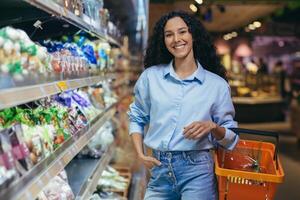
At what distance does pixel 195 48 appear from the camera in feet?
7.81

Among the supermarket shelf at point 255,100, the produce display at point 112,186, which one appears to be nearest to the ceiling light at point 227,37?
the supermarket shelf at point 255,100

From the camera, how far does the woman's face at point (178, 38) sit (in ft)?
7.22

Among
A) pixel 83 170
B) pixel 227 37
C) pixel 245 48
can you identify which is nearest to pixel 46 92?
pixel 83 170

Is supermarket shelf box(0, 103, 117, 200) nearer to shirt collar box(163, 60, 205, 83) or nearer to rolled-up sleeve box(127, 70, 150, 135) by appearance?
rolled-up sleeve box(127, 70, 150, 135)

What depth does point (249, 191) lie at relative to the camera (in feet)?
6.39

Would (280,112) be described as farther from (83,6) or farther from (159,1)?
(83,6)

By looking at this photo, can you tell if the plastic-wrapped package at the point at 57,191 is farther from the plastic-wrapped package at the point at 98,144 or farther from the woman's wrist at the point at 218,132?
the plastic-wrapped package at the point at 98,144

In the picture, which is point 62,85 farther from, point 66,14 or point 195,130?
point 195,130

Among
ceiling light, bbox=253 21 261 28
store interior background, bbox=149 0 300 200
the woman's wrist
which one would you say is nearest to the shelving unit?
the woman's wrist

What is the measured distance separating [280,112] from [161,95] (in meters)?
10.1

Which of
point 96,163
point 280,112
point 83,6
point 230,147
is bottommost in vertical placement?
point 280,112

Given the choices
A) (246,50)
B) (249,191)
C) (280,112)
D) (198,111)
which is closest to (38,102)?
(198,111)

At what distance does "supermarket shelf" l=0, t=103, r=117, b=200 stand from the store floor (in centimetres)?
279

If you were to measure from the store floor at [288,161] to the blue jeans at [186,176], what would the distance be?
2.68 metres
